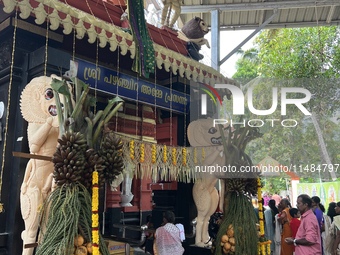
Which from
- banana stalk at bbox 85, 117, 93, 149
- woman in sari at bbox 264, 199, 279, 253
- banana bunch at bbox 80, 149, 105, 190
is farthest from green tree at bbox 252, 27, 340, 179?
banana bunch at bbox 80, 149, 105, 190

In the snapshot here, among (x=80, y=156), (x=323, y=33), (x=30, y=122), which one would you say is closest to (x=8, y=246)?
(x=30, y=122)

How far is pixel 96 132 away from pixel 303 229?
9.28ft

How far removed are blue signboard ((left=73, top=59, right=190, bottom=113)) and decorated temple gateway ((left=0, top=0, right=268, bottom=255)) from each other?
2 centimetres

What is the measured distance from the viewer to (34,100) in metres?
3.36

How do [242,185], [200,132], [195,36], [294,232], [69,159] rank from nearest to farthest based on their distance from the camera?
[69,159] → [242,185] → [294,232] → [200,132] → [195,36]

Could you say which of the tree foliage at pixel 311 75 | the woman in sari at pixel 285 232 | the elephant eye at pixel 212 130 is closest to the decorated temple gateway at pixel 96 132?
the elephant eye at pixel 212 130

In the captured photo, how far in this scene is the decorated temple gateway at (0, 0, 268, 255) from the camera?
263 cm

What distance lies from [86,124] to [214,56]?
Result: 269 inches

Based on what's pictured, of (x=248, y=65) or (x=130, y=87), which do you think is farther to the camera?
(x=248, y=65)

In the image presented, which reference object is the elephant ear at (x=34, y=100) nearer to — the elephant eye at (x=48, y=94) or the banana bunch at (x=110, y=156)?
the elephant eye at (x=48, y=94)

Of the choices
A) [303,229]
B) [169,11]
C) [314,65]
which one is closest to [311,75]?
[314,65]

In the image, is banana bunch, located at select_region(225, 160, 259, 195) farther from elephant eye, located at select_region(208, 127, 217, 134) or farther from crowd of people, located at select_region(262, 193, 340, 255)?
elephant eye, located at select_region(208, 127, 217, 134)

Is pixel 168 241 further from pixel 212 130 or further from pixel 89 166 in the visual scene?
pixel 212 130

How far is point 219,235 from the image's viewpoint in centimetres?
398
